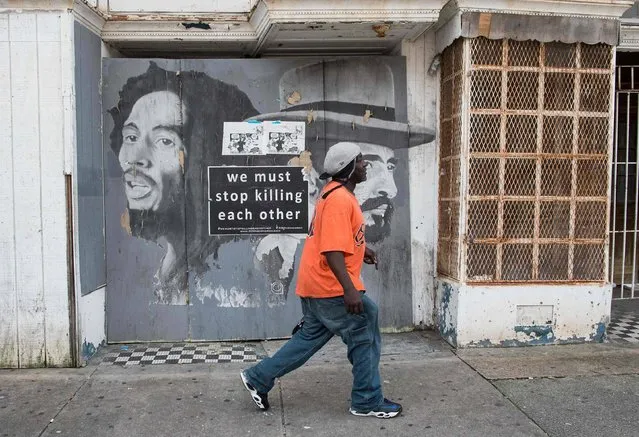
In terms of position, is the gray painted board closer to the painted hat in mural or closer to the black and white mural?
the black and white mural

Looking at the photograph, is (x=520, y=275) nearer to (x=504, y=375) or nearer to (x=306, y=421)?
(x=504, y=375)

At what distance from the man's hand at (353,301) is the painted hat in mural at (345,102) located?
2299mm

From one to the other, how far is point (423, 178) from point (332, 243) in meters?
2.36

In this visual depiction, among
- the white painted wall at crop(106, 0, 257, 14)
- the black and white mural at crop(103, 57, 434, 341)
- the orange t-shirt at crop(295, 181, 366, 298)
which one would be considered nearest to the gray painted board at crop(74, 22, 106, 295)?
the black and white mural at crop(103, 57, 434, 341)

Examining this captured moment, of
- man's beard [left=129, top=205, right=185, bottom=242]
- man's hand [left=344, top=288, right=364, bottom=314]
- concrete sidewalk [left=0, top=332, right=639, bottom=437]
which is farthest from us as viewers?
man's beard [left=129, top=205, right=185, bottom=242]

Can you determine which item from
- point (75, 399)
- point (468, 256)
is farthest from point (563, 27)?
point (75, 399)

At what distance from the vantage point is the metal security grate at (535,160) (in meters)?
5.41

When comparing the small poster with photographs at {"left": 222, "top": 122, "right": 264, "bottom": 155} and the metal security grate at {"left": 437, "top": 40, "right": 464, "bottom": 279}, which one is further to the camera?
the small poster with photographs at {"left": 222, "top": 122, "right": 264, "bottom": 155}

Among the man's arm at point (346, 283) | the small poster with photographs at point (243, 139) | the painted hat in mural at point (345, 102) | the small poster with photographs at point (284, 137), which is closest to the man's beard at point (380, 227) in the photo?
the painted hat in mural at point (345, 102)

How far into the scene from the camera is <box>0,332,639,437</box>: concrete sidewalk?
3943 mm

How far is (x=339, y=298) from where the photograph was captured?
12.9 feet

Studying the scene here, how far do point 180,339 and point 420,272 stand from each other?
229cm

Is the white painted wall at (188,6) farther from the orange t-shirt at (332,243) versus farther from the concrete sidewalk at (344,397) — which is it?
the concrete sidewalk at (344,397)

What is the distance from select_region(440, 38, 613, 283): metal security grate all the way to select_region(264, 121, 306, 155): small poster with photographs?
145 cm
